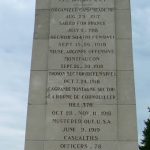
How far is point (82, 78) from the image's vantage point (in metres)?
14.3

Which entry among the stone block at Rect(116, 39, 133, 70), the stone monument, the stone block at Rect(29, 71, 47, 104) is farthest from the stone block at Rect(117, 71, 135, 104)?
the stone block at Rect(29, 71, 47, 104)

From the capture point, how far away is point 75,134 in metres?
13.5

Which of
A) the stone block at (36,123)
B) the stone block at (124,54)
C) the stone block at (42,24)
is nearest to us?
the stone block at (36,123)

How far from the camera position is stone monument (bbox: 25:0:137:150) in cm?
1355

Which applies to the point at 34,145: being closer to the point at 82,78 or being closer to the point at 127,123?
the point at 82,78

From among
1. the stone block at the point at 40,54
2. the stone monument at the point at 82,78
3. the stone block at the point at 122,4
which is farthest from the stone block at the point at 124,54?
the stone block at the point at 40,54

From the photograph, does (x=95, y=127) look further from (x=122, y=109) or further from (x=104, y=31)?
(x=104, y=31)

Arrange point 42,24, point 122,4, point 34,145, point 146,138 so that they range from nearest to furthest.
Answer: point 34,145
point 42,24
point 122,4
point 146,138

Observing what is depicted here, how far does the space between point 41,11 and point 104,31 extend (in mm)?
2487

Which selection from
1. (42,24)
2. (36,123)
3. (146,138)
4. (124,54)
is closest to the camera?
(36,123)

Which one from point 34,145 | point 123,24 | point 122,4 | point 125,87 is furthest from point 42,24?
point 34,145

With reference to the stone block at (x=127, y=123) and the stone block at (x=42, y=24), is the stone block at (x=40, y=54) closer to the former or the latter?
the stone block at (x=42, y=24)

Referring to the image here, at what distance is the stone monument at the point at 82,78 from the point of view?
1355cm

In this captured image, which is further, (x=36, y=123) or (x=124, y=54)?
(x=124, y=54)
